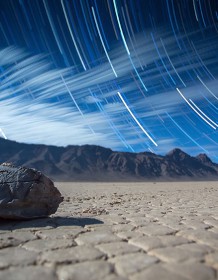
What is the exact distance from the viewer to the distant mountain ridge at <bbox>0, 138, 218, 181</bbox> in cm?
9131

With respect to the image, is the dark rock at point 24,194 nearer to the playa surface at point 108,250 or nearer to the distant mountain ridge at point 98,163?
the playa surface at point 108,250

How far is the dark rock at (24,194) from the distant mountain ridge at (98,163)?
77761 mm

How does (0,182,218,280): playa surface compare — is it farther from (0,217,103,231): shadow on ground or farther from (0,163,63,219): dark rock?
(0,163,63,219): dark rock

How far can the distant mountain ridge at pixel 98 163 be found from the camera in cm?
9131

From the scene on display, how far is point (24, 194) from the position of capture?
4.46 metres

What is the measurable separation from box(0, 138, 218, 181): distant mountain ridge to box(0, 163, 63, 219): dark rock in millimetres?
77761

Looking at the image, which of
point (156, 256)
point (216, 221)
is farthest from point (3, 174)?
point (216, 221)

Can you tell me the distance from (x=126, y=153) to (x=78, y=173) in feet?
96.9

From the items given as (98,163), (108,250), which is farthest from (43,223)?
(98,163)

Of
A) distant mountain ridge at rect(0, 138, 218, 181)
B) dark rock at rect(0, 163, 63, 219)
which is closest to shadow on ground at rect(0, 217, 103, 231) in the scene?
dark rock at rect(0, 163, 63, 219)

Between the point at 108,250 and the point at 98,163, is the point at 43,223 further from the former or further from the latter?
the point at 98,163

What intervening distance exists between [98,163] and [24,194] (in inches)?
3812

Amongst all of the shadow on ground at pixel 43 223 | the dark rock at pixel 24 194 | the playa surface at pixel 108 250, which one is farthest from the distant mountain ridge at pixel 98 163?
the playa surface at pixel 108 250

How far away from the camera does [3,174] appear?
185 inches
